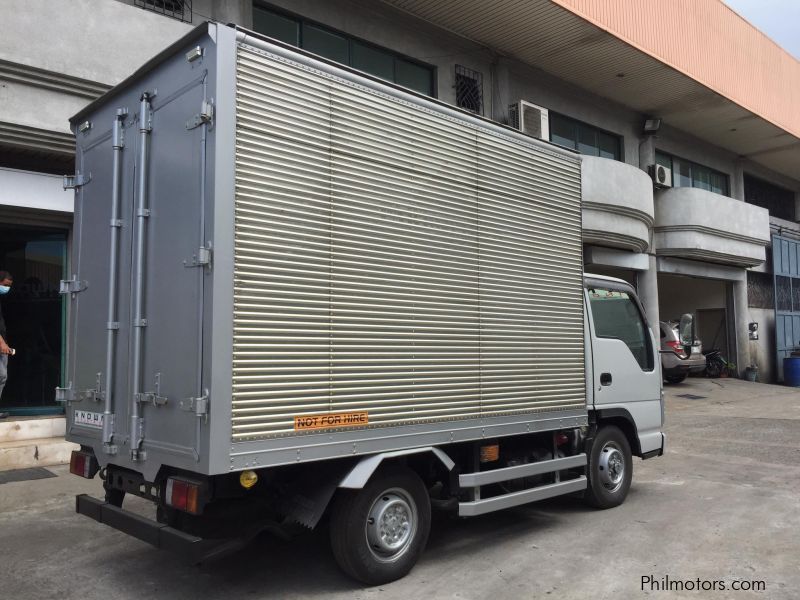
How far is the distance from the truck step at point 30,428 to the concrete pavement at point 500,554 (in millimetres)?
1223

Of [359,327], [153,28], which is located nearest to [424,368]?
[359,327]

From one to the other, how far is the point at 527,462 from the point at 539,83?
12.2 meters

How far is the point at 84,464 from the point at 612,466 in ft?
16.0

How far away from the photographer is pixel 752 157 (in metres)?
24.2

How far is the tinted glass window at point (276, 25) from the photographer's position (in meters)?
11.2

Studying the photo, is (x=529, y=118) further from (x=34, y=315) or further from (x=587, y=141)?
(x=34, y=315)

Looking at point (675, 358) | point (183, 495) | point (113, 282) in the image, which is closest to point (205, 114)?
point (113, 282)

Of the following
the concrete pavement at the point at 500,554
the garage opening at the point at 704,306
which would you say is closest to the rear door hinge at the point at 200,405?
the concrete pavement at the point at 500,554

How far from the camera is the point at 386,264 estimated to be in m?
4.78

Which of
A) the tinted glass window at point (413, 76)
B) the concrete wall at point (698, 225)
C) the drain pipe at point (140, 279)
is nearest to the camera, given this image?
the drain pipe at point (140, 279)

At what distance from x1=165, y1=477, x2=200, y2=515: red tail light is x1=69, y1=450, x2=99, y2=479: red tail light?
120 centimetres

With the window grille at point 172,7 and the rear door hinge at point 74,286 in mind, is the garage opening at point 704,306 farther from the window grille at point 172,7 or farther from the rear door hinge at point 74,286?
the rear door hinge at point 74,286

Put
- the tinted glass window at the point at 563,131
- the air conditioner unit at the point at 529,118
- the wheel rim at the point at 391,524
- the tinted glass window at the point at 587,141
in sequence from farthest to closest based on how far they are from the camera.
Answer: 1. the tinted glass window at the point at 587,141
2. the tinted glass window at the point at 563,131
3. the air conditioner unit at the point at 529,118
4. the wheel rim at the point at 391,524

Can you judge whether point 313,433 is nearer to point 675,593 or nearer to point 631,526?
point 675,593
